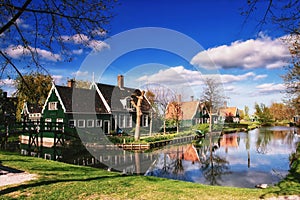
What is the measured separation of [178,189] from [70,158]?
562 inches

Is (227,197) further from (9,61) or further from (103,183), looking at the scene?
(9,61)

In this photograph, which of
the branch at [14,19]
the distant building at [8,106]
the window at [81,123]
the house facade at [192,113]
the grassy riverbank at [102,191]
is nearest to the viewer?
the grassy riverbank at [102,191]

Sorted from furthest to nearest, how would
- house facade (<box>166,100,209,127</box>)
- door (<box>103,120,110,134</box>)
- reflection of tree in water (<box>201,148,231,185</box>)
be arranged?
house facade (<box>166,100,209,127</box>), door (<box>103,120,110,134</box>), reflection of tree in water (<box>201,148,231,185</box>)

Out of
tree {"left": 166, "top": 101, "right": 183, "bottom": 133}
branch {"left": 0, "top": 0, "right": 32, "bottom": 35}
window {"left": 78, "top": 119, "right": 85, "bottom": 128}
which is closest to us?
branch {"left": 0, "top": 0, "right": 32, "bottom": 35}

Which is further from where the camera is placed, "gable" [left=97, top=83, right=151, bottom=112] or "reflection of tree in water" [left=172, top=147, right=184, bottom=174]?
"gable" [left=97, top=83, right=151, bottom=112]

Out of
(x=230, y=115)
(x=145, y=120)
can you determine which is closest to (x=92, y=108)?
(x=145, y=120)

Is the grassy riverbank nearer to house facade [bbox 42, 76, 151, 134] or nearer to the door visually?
house facade [bbox 42, 76, 151, 134]

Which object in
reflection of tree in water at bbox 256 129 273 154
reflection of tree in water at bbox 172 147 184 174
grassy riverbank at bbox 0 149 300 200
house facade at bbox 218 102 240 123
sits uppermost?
house facade at bbox 218 102 240 123

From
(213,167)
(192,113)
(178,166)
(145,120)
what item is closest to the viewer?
(213,167)

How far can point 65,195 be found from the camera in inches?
261

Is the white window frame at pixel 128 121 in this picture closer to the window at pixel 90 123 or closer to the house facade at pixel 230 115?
the window at pixel 90 123

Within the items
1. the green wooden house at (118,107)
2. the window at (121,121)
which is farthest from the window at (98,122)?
the window at (121,121)

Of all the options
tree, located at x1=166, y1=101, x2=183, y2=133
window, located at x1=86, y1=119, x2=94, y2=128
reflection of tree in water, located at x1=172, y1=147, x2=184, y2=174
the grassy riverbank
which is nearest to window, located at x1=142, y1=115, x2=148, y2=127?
tree, located at x1=166, y1=101, x2=183, y2=133

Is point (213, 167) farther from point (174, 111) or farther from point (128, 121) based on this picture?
point (174, 111)
